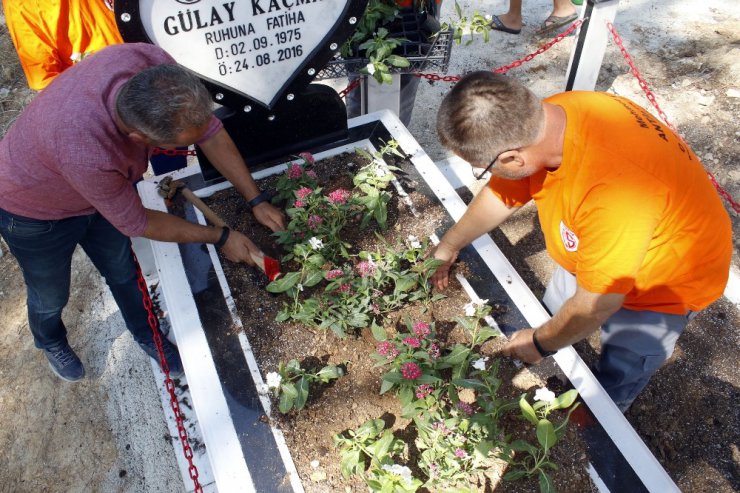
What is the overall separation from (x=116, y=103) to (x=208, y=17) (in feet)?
2.20

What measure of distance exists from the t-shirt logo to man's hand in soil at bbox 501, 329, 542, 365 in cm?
35

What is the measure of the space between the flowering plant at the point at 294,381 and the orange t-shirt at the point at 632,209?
0.99 m

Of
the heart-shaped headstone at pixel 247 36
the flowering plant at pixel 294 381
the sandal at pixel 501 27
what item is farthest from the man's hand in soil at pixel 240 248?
the sandal at pixel 501 27

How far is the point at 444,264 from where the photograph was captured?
2471 mm

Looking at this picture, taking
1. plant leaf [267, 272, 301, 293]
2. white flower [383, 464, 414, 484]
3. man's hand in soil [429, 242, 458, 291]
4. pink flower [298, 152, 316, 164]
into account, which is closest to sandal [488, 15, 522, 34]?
pink flower [298, 152, 316, 164]

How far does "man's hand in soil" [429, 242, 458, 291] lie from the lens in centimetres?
247

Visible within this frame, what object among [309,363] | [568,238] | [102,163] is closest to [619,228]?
[568,238]

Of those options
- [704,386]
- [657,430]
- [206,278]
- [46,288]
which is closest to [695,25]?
[704,386]

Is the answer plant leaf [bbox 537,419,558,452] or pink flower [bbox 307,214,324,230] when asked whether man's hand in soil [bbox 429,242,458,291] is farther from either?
plant leaf [bbox 537,419,558,452]

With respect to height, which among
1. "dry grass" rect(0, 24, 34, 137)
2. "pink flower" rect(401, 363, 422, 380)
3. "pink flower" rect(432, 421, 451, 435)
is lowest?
"dry grass" rect(0, 24, 34, 137)

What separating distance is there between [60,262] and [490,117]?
206 centimetres

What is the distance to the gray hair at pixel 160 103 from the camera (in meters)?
1.92

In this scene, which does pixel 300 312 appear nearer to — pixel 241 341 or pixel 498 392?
pixel 241 341

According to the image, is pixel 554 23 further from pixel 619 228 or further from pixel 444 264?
pixel 619 228
